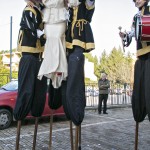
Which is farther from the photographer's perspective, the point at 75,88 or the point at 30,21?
the point at 30,21

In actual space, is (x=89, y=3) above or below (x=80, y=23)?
above

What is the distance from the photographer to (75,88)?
11.2ft

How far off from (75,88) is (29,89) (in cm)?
68

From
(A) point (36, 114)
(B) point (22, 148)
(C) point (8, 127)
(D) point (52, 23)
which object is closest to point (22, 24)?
(D) point (52, 23)

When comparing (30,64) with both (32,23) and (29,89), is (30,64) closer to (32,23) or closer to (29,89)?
(29,89)

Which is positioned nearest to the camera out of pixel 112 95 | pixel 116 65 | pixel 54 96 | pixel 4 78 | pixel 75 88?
pixel 75 88

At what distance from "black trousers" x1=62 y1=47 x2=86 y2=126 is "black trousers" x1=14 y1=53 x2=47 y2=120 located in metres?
0.54

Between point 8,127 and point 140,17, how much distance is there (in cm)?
602

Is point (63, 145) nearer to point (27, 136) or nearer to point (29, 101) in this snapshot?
point (27, 136)

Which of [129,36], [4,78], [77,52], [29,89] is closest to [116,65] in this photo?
[4,78]

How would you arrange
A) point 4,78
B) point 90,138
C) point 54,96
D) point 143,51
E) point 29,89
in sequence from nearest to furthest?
point 143,51 < point 29,89 < point 54,96 < point 90,138 < point 4,78

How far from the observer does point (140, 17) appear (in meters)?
3.32

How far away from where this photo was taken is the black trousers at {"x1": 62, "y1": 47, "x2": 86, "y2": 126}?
3373 millimetres

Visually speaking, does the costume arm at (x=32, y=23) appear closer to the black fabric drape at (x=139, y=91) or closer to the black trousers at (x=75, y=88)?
the black trousers at (x=75, y=88)
